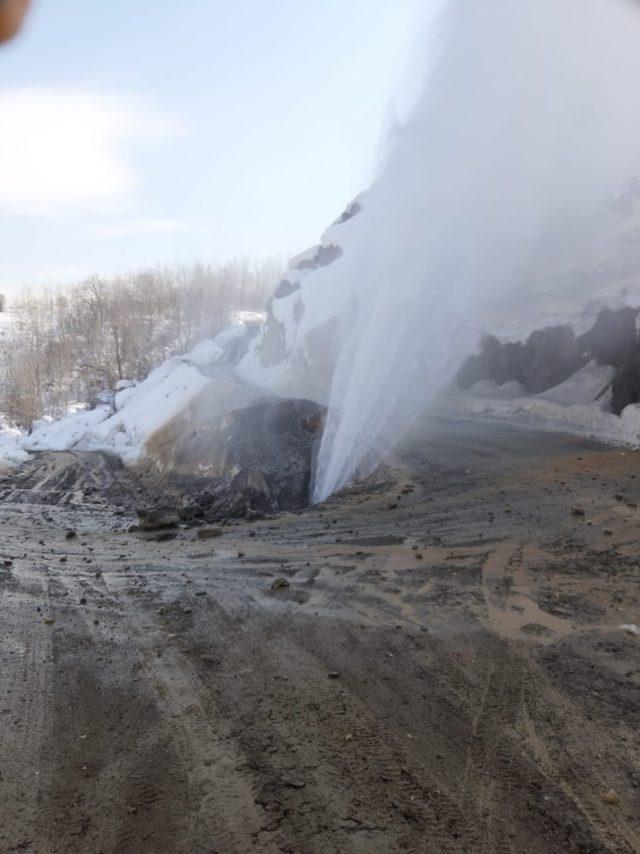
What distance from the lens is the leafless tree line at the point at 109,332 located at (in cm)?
4797

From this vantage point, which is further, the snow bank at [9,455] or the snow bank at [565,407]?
the snow bank at [9,455]

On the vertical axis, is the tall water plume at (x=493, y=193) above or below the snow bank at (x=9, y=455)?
above

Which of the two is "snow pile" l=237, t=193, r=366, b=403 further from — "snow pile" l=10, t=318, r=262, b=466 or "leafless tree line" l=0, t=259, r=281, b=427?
"leafless tree line" l=0, t=259, r=281, b=427

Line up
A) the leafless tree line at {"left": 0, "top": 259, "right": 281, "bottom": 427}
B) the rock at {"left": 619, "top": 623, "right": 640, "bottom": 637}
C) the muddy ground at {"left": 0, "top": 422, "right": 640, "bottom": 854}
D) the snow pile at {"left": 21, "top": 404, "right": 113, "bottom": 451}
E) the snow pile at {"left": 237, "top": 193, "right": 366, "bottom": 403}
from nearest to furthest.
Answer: the muddy ground at {"left": 0, "top": 422, "right": 640, "bottom": 854}, the rock at {"left": 619, "top": 623, "right": 640, "bottom": 637}, the snow pile at {"left": 237, "top": 193, "right": 366, "bottom": 403}, the snow pile at {"left": 21, "top": 404, "right": 113, "bottom": 451}, the leafless tree line at {"left": 0, "top": 259, "right": 281, "bottom": 427}

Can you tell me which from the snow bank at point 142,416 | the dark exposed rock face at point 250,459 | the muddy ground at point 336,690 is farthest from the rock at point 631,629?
the snow bank at point 142,416

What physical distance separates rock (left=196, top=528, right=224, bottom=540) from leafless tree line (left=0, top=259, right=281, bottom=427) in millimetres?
33241

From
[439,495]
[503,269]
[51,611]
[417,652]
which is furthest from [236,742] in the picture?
[503,269]

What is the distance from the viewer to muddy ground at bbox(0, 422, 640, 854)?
3209 mm

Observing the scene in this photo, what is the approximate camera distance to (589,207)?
57.9 ft

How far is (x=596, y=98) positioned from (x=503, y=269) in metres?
6.34

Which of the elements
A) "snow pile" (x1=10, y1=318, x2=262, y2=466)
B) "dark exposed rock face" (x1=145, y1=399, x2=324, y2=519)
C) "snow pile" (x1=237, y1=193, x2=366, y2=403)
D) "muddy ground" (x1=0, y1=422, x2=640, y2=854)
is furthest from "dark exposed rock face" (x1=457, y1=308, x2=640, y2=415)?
"snow pile" (x1=10, y1=318, x2=262, y2=466)

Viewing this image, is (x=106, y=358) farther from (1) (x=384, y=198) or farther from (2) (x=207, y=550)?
(2) (x=207, y=550)

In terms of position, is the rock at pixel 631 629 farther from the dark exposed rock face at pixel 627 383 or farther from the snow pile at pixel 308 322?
the snow pile at pixel 308 322

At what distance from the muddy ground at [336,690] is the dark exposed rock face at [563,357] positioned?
6622 millimetres
